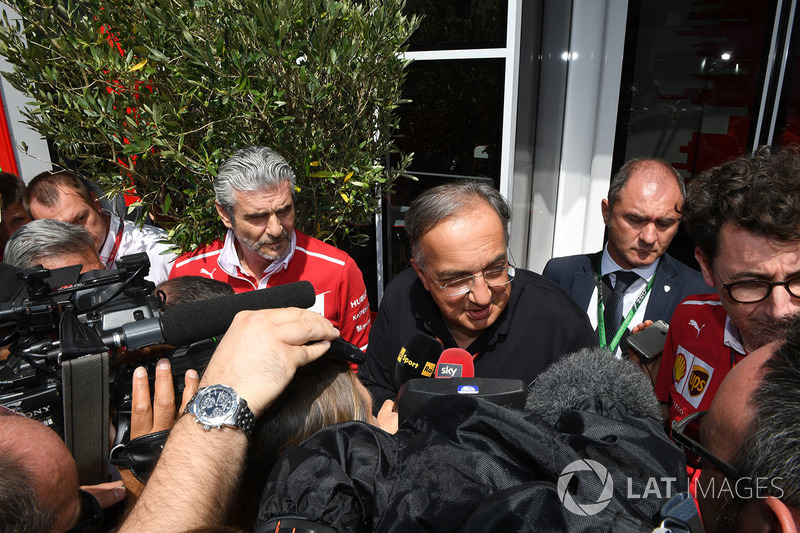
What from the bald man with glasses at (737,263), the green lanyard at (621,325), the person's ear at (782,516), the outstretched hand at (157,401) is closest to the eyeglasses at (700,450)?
the person's ear at (782,516)

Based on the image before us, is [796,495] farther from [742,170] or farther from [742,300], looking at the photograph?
[742,170]

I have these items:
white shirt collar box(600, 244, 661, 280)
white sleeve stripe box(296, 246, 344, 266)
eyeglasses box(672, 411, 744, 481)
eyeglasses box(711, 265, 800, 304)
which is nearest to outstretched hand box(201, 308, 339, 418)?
eyeglasses box(672, 411, 744, 481)

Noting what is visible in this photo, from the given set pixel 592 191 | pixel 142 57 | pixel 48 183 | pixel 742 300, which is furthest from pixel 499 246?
pixel 48 183

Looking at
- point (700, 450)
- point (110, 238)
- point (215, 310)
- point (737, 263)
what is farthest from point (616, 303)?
point (110, 238)

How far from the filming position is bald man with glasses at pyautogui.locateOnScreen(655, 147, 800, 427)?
57.1 inches

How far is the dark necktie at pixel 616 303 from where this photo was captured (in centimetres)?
252

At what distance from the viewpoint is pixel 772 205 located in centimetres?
146

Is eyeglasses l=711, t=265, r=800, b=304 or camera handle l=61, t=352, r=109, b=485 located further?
eyeglasses l=711, t=265, r=800, b=304

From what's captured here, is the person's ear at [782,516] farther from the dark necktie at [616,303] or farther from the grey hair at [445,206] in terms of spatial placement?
the dark necktie at [616,303]

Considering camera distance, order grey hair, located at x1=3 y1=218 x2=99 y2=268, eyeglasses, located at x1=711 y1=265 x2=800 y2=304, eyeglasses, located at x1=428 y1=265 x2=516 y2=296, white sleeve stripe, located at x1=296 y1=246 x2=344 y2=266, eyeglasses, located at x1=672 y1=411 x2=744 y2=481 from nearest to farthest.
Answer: eyeglasses, located at x1=672 y1=411 x2=744 y2=481 < eyeglasses, located at x1=711 y1=265 x2=800 y2=304 < eyeglasses, located at x1=428 y1=265 x2=516 y2=296 < grey hair, located at x1=3 y1=218 x2=99 y2=268 < white sleeve stripe, located at x1=296 y1=246 x2=344 y2=266

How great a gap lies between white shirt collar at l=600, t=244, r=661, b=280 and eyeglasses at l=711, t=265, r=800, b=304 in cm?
95

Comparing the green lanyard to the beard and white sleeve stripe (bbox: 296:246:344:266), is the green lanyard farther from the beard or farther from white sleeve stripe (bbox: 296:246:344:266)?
the beard

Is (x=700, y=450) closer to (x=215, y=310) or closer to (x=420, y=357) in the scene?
(x=420, y=357)

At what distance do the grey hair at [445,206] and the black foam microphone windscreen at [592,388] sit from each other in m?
0.98
